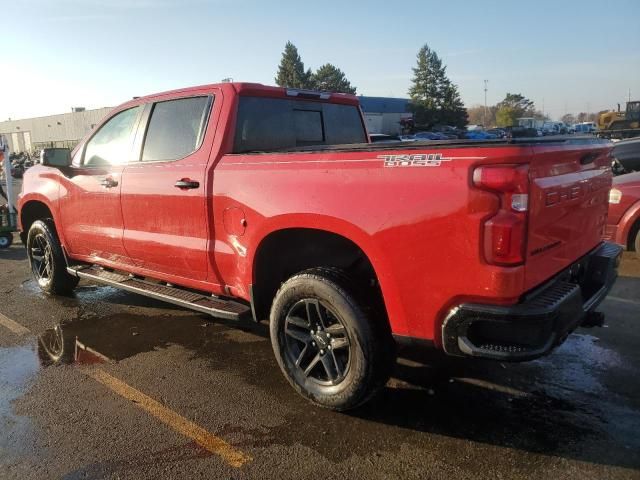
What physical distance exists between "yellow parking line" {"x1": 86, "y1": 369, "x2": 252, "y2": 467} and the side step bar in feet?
2.36

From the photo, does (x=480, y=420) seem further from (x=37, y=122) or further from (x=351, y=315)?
(x=37, y=122)

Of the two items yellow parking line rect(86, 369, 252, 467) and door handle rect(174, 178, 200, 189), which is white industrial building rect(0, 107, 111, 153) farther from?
yellow parking line rect(86, 369, 252, 467)

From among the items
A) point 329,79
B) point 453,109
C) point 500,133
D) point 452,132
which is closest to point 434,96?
point 453,109

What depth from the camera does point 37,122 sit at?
76500mm

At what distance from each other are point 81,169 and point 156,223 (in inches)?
55.7

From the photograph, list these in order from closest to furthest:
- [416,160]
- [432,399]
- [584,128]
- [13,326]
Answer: [416,160], [432,399], [13,326], [584,128]

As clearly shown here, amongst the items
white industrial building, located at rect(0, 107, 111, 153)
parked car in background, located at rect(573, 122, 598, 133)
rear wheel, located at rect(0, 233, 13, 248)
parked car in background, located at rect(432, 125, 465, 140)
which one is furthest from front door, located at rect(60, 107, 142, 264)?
white industrial building, located at rect(0, 107, 111, 153)

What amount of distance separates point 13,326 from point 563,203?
16.5 ft

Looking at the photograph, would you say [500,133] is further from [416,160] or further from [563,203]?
[416,160]

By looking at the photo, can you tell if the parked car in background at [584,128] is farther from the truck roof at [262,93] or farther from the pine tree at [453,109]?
the truck roof at [262,93]

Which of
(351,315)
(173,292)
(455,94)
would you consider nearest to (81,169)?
(173,292)

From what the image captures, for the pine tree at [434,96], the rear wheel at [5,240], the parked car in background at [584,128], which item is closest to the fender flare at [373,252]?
the rear wheel at [5,240]

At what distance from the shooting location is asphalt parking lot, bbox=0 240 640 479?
2779 millimetres

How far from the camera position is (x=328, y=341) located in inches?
130
